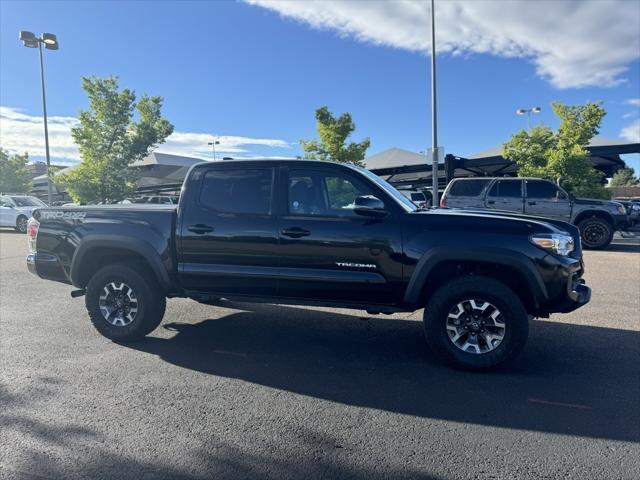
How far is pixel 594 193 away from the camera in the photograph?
63.0ft

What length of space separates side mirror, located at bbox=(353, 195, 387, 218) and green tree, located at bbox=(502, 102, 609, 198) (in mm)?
17155

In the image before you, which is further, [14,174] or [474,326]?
[14,174]

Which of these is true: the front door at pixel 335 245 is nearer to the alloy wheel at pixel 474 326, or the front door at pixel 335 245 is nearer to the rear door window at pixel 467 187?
the alloy wheel at pixel 474 326

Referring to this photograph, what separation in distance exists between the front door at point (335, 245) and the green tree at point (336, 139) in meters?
19.1

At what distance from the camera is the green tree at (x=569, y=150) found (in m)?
18.8

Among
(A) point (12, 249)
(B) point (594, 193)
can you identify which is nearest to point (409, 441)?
(A) point (12, 249)

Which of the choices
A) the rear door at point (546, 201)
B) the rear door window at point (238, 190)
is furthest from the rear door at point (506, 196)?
the rear door window at point (238, 190)

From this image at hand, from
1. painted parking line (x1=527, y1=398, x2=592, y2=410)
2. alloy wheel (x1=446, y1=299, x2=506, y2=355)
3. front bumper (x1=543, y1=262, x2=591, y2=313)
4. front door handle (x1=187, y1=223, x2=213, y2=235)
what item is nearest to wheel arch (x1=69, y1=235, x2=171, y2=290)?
front door handle (x1=187, y1=223, x2=213, y2=235)

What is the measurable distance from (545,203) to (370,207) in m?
10.7

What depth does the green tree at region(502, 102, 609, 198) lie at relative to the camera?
1880cm

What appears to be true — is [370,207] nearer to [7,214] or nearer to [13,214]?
[13,214]

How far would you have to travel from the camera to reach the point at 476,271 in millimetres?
4395

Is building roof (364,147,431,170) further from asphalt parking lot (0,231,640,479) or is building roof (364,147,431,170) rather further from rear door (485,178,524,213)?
asphalt parking lot (0,231,640,479)

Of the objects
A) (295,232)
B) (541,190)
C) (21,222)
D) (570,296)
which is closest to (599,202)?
(541,190)
